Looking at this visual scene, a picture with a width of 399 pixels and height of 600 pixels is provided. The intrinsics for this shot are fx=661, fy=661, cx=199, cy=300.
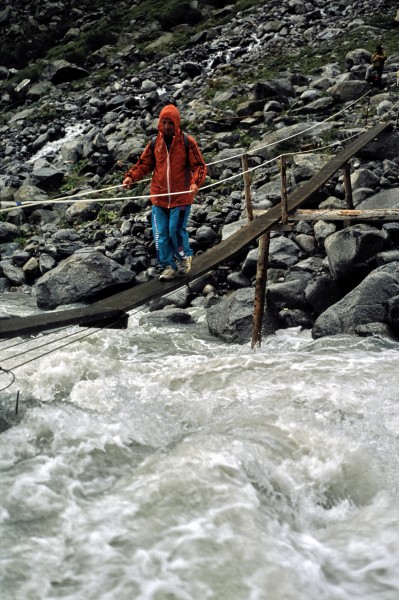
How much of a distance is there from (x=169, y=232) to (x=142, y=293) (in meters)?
0.83

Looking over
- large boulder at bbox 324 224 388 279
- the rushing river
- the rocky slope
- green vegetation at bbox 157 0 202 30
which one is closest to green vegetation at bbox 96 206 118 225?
the rocky slope

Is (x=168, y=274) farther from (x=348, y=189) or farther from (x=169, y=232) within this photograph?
(x=348, y=189)

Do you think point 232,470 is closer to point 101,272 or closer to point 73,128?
point 101,272

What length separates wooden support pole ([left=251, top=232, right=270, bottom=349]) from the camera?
7.85m

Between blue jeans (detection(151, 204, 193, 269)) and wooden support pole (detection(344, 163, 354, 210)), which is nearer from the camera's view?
blue jeans (detection(151, 204, 193, 269))

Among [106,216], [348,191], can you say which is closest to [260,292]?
[348,191]

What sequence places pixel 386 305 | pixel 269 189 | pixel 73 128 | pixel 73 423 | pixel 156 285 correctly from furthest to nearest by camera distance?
pixel 73 128 → pixel 269 189 → pixel 386 305 → pixel 156 285 → pixel 73 423

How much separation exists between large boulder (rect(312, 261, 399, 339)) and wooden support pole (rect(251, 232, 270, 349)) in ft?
2.13

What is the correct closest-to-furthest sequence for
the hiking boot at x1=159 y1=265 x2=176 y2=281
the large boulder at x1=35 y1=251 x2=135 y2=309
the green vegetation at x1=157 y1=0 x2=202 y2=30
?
the hiking boot at x1=159 y1=265 x2=176 y2=281 < the large boulder at x1=35 y1=251 x2=135 y2=309 < the green vegetation at x1=157 y1=0 x2=202 y2=30

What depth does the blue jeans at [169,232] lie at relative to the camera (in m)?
6.64

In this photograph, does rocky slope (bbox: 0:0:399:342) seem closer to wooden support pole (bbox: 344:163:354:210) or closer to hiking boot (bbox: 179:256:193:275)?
wooden support pole (bbox: 344:163:354:210)

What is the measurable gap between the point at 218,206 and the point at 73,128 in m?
9.90

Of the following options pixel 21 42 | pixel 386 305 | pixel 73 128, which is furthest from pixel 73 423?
pixel 21 42

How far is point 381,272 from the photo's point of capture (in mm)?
7754
